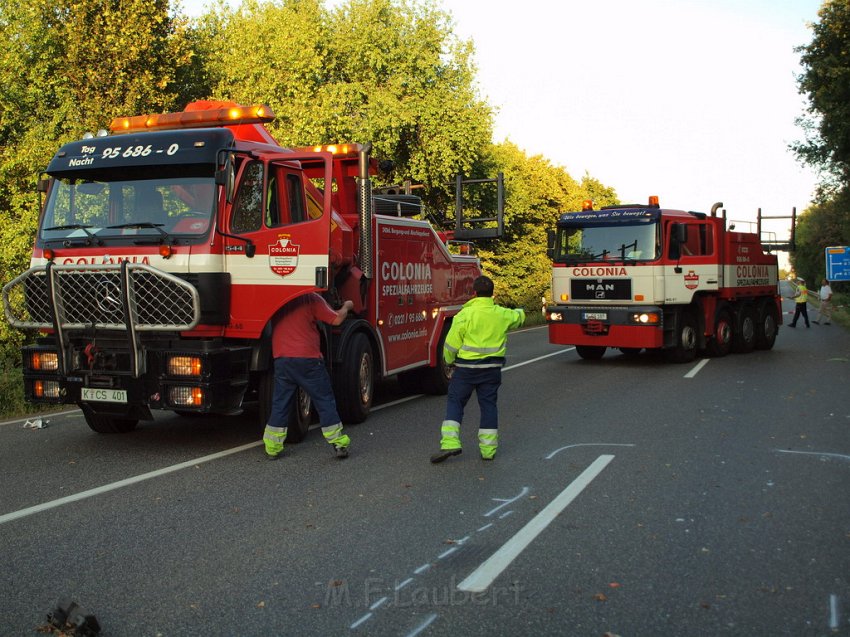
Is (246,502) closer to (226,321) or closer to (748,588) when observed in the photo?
(226,321)

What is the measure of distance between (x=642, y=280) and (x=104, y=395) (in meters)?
10.4

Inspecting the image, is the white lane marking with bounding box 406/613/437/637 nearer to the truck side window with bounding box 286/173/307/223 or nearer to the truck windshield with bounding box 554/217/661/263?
the truck side window with bounding box 286/173/307/223

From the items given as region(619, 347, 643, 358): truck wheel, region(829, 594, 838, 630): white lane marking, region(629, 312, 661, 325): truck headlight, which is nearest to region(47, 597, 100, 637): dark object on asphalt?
region(829, 594, 838, 630): white lane marking

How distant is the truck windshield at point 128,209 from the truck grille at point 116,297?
345mm

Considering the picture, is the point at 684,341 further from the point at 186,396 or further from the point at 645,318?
the point at 186,396

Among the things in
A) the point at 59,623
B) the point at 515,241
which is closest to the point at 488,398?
the point at 59,623

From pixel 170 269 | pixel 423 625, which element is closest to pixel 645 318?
pixel 170 269

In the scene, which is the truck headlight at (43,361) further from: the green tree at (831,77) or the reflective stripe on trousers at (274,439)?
the green tree at (831,77)

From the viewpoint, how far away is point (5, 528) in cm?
556

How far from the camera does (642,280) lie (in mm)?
15539

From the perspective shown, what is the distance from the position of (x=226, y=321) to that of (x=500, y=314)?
96.3 inches

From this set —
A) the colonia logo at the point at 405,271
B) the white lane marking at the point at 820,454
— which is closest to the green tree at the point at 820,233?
the colonia logo at the point at 405,271

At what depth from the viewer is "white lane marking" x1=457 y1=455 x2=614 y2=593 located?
14.8 feet

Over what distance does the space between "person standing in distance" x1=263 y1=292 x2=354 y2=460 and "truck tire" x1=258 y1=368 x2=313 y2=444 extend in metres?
0.34
